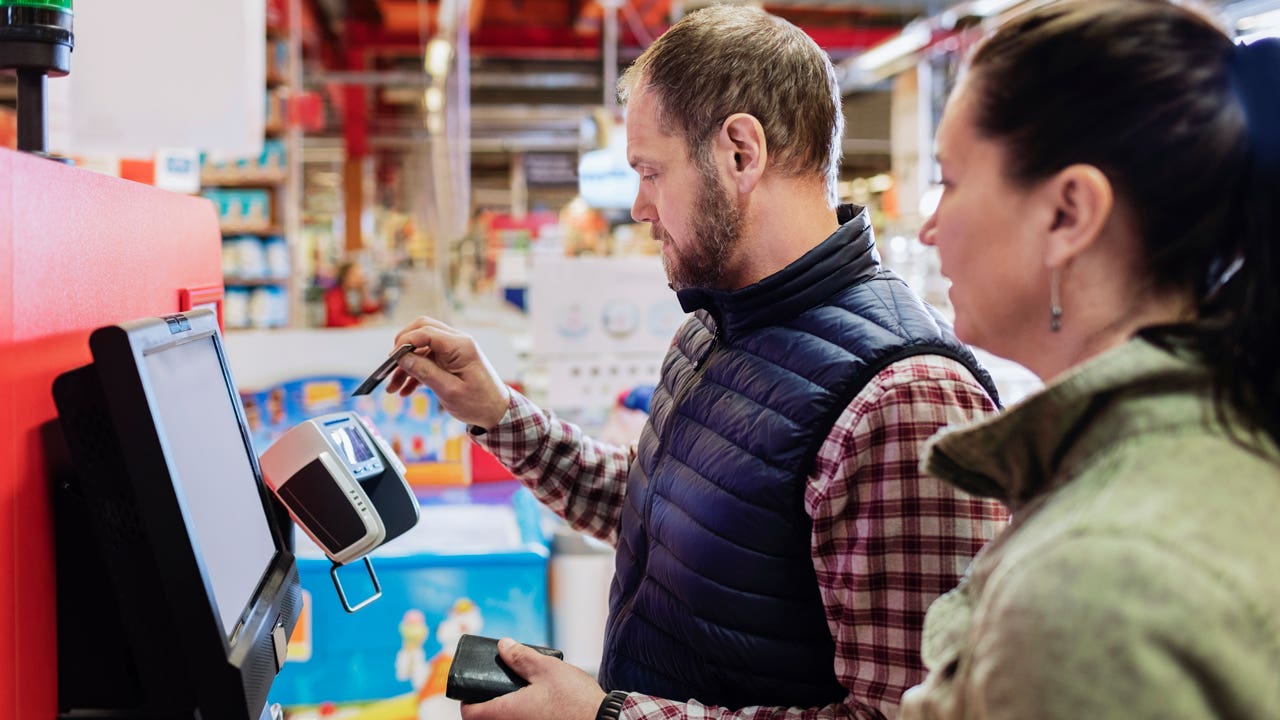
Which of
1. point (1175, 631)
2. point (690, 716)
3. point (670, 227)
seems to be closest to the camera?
point (1175, 631)

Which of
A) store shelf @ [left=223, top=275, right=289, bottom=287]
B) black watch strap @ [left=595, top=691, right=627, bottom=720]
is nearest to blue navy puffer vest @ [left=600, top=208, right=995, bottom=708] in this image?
black watch strap @ [left=595, top=691, right=627, bottom=720]

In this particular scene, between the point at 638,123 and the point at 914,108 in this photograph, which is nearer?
the point at 638,123

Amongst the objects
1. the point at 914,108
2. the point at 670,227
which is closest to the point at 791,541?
the point at 670,227

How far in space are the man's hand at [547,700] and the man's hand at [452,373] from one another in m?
0.63

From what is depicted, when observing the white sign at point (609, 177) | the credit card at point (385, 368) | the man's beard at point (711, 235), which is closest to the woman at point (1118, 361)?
the man's beard at point (711, 235)

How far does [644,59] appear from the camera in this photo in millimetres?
1597

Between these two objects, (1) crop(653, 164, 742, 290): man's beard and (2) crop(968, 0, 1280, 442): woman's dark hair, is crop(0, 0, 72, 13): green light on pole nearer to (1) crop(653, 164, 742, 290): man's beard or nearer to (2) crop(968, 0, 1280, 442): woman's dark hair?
(1) crop(653, 164, 742, 290): man's beard

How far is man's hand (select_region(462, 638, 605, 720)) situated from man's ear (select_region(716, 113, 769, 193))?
2.39 feet

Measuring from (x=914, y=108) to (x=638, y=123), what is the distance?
14399 millimetres

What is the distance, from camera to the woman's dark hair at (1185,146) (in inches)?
28.2

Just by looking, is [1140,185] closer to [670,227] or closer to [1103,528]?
[1103,528]

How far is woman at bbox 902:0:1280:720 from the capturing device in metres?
0.60

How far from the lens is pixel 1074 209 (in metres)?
0.78

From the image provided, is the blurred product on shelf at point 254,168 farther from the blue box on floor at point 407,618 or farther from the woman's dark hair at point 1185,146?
the woman's dark hair at point 1185,146
